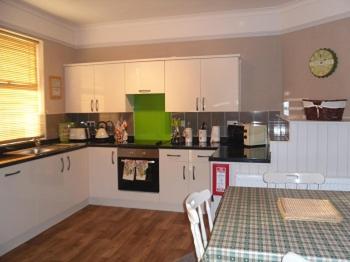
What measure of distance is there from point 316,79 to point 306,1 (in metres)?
0.89

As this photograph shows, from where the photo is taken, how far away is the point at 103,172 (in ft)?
13.9

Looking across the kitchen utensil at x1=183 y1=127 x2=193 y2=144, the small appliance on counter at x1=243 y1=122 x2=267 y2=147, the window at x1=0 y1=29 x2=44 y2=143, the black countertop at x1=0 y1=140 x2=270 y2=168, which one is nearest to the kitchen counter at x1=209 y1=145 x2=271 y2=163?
the black countertop at x1=0 y1=140 x2=270 y2=168

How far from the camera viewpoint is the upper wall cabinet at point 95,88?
4312mm

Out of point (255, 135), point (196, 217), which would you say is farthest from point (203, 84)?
point (196, 217)

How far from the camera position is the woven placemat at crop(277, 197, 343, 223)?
1605 millimetres

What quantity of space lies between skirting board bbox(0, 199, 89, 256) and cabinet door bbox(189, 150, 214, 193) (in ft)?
4.99

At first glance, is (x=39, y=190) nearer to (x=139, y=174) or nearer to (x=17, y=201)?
(x=17, y=201)

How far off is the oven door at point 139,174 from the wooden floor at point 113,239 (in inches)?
12.4

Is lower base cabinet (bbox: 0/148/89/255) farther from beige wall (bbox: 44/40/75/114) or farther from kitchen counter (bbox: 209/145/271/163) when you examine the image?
kitchen counter (bbox: 209/145/271/163)

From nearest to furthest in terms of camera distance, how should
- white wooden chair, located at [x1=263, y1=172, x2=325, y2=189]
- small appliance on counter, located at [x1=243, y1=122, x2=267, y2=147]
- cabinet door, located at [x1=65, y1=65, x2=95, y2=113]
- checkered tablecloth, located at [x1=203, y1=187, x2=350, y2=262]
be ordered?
checkered tablecloth, located at [x1=203, y1=187, x2=350, y2=262] → white wooden chair, located at [x1=263, y1=172, x2=325, y2=189] → small appliance on counter, located at [x1=243, y1=122, x2=267, y2=147] → cabinet door, located at [x1=65, y1=65, x2=95, y2=113]

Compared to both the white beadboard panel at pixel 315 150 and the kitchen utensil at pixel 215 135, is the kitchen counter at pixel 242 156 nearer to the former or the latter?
the white beadboard panel at pixel 315 150

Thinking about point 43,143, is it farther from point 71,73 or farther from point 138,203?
point 138,203

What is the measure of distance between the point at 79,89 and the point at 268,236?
12.2ft

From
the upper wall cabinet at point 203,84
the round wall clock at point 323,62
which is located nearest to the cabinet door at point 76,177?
the upper wall cabinet at point 203,84
